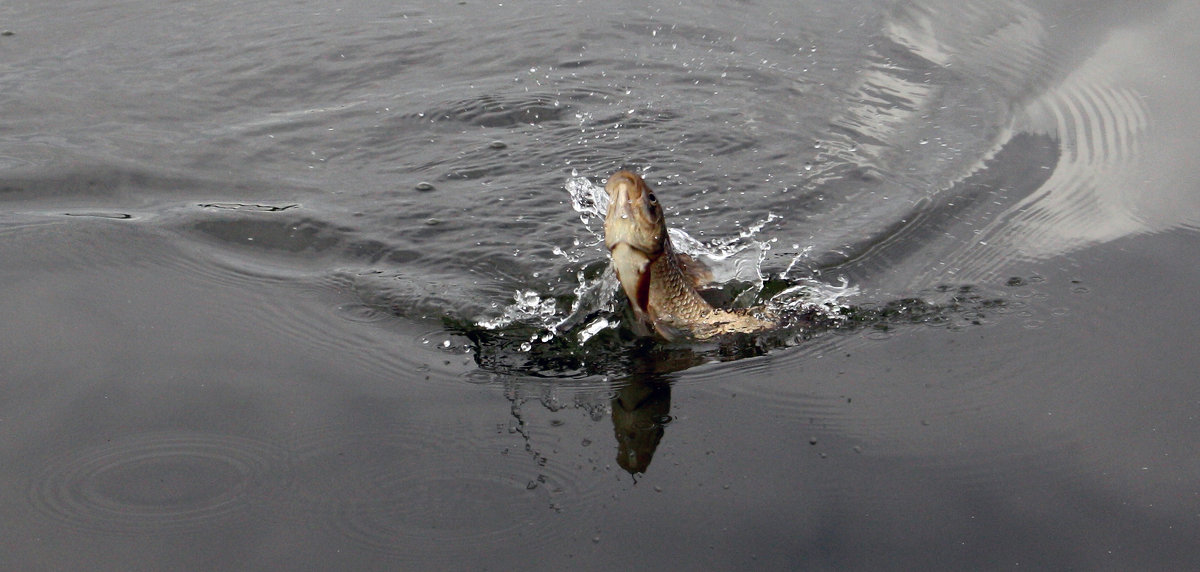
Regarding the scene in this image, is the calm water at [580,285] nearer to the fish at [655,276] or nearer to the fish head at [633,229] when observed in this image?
the fish at [655,276]

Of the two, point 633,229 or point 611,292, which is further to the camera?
point 611,292

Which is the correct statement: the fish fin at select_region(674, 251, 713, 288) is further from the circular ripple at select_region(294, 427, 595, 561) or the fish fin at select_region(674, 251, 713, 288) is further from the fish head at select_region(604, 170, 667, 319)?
the circular ripple at select_region(294, 427, 595, 561)

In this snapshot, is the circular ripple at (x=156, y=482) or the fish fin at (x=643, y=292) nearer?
the circular ripple at (x=156, y=482)

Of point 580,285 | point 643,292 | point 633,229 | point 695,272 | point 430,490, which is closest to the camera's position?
point 430,490

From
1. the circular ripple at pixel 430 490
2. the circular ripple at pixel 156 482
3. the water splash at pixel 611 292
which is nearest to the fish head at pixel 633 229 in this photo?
the water splash at pixel 611 292

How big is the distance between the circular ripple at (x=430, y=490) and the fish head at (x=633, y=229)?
0.83m

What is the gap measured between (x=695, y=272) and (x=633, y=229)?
0.97 m

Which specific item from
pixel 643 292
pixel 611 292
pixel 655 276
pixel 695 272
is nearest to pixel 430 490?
pixel 643 292

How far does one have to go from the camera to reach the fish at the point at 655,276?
4.24 m

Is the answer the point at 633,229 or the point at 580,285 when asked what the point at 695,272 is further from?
the point at 633,229

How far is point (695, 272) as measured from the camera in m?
5.16

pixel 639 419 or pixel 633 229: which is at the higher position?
pixel 633 229

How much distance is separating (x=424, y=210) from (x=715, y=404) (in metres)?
2.31

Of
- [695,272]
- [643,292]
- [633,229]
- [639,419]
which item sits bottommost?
[639,419]
